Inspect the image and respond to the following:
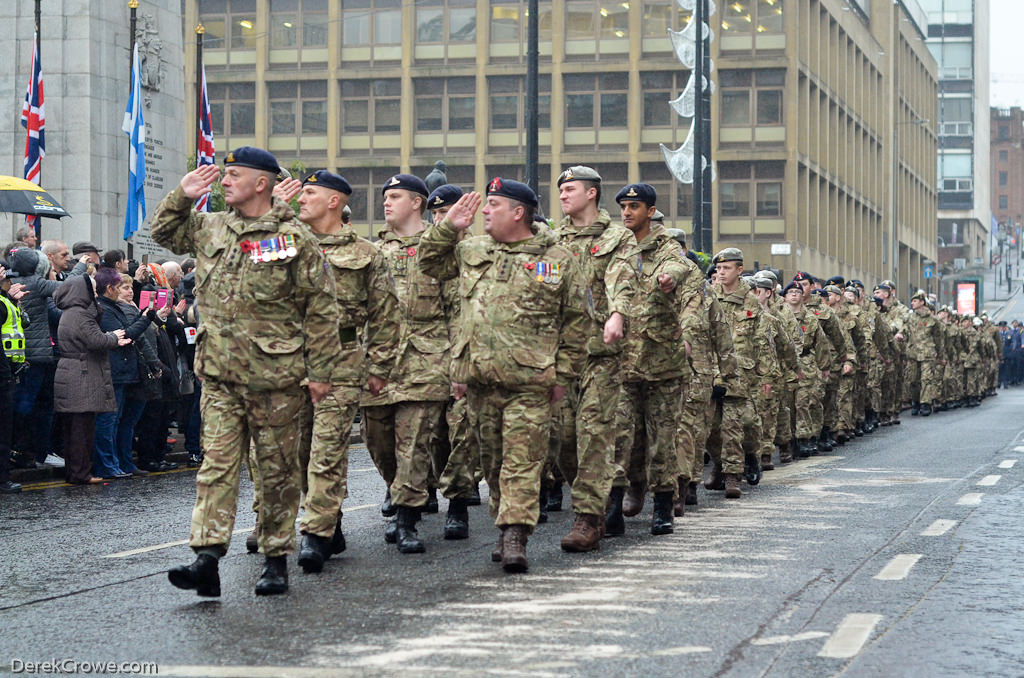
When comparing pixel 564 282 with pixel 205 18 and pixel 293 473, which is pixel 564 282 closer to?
pixel 293 473

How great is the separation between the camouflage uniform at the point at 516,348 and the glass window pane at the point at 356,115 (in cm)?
5390

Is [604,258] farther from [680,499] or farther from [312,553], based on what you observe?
[312,553]

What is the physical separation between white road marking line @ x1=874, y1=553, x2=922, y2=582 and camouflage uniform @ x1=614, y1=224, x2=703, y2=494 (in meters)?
1.62

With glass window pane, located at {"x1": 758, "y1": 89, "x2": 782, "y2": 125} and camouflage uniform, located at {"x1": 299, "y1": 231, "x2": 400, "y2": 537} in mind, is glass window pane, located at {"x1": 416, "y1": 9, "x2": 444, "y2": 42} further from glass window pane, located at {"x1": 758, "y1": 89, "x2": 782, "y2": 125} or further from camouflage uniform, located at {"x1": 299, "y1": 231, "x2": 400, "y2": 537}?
camouflage uniform, located at {"x1": 299, "y1": 231, "x2": 400, "y2": 537}

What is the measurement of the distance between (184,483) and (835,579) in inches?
282

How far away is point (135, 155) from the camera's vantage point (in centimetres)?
2233

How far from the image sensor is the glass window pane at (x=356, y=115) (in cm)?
6162

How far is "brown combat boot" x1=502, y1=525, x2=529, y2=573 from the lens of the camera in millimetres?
8070

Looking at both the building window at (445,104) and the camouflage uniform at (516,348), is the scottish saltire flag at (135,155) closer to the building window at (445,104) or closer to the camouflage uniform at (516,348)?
the camouflage uniform at (516,348)

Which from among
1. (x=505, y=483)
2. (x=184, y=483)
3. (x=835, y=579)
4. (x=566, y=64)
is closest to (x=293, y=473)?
(x=505, y=483)

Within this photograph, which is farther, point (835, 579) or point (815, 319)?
point (815, 319)

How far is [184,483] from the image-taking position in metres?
13.7

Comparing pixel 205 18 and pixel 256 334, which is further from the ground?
pixel 205 18

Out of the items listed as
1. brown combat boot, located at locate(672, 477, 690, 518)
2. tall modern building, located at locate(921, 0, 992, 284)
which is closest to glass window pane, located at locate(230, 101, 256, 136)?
brown combat boot, located at locate(672, 477, 690, 518)
